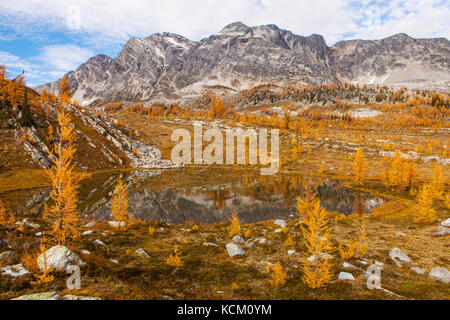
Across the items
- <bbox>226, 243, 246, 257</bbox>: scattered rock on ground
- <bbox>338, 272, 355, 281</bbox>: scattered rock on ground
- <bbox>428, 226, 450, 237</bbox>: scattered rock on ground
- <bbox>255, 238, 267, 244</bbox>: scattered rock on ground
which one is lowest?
<bbox>428, 226, 450, 237</bbox>: scattered rock on ground

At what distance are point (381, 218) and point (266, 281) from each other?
1208 inches

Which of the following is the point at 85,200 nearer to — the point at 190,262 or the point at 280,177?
the point at 190,262

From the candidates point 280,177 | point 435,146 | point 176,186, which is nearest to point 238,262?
point 176,186

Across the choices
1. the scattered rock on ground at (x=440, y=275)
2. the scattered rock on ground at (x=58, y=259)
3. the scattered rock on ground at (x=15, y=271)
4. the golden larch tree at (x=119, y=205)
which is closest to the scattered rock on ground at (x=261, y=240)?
the scattered rock on ground at (x=440, y=275)

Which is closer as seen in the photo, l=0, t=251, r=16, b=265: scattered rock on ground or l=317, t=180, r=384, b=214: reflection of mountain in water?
l=0, t=251, r=16, b=265: scattered rock on ground

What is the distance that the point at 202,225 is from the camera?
98.2 ft

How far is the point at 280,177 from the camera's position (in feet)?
243

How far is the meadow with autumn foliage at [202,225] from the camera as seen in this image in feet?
39.3

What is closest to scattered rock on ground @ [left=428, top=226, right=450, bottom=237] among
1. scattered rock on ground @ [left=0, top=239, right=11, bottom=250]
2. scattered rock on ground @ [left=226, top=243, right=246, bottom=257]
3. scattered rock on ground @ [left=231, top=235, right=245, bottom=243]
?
scattered rock on ground @ [left=231, top=235, right=245, bottom=243]

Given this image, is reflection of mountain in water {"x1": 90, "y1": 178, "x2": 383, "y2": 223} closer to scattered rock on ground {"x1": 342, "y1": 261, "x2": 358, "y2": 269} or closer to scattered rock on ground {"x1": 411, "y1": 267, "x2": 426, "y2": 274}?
scattered rock on ground {"x1": 342, "y1": 261, "x2": 358, "y2": 269}

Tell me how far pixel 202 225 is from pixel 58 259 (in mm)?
19477

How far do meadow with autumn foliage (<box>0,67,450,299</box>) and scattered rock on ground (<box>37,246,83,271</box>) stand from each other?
80 mm

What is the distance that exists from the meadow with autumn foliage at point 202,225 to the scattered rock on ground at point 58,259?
0.08 m

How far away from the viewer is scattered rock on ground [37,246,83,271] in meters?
11.2
